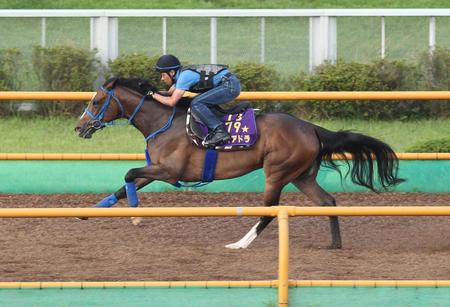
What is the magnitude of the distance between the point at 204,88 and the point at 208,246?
1.28 metres

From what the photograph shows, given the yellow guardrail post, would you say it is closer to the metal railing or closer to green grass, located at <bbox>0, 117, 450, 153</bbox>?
the metal railing

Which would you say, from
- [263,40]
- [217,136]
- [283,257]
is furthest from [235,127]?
[263,40]

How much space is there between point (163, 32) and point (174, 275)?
9903 mm

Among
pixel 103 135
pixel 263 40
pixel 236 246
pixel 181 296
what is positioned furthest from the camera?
pixel 263 40

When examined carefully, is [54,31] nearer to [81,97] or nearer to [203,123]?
[81,97]

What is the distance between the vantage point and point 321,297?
6.53 m

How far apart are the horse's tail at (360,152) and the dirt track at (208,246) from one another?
51 centimetres

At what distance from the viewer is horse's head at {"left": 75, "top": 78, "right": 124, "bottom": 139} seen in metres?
10.6

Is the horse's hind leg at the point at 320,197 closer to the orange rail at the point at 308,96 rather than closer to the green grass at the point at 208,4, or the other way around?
the orange rail at the point at 308,96

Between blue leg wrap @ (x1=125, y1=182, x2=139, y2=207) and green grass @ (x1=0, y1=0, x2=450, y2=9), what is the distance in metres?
13.8

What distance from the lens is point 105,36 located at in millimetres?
17797

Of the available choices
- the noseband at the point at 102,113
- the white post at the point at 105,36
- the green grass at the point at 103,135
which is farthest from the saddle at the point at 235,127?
the white post at the point at 105,36

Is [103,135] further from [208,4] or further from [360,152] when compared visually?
[208,4]

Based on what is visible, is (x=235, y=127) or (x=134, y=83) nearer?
(x=235, y=127)
